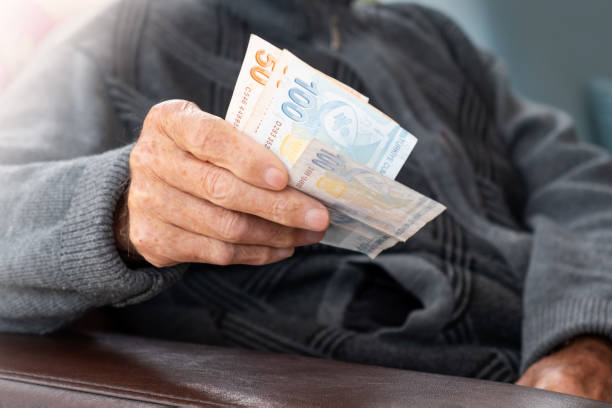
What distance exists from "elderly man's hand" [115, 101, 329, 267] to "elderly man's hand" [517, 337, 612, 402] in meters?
0.35

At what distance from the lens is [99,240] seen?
1.78 feet

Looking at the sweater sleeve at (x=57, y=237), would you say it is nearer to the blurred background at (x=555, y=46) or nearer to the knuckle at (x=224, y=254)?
the knuckle at (x=224, y=254)

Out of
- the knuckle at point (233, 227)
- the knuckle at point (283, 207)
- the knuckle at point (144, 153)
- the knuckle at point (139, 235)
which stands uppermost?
the knuckle at point (144, 153)

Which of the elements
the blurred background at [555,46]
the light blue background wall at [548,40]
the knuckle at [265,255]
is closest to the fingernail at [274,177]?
the knuckle at [265,255]

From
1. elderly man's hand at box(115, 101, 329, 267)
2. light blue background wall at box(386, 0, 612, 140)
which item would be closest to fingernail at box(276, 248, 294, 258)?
elderly man's hand at box(115, 101, 329, 267)

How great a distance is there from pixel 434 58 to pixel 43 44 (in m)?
0.74

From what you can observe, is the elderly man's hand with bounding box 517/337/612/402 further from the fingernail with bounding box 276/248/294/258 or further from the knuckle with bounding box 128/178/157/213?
the knuckle with bounding box 128/178/157/213

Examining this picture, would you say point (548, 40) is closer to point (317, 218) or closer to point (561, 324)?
point (561, 324)

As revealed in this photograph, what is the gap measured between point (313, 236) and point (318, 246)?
34cm

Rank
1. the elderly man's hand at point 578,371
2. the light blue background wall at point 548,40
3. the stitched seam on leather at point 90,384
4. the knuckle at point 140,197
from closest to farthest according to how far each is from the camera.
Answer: the stitched seam on leather at point 90,384, the knuckle at point 140,197, the elderly man's hand at point 578,371, the light blue background wall at point 548,40

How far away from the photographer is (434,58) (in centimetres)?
115

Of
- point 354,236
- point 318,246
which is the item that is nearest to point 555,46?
point 318,246

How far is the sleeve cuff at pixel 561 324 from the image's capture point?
701mm

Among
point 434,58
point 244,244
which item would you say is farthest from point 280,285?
point 434,58
